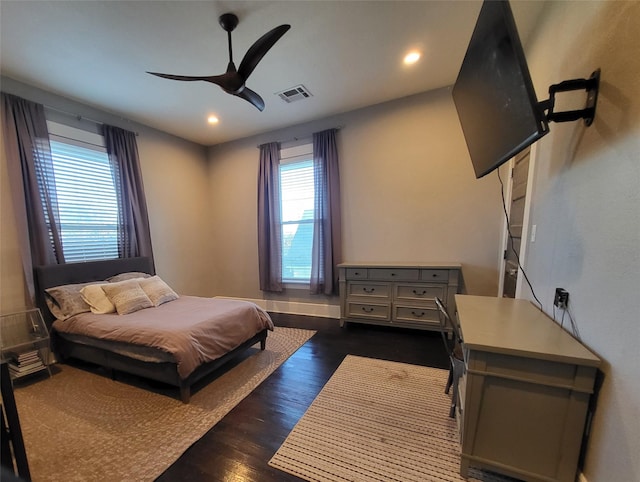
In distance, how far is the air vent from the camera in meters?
2.84

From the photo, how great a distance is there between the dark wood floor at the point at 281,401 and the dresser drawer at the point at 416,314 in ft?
0.74

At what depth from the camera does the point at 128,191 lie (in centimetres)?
325

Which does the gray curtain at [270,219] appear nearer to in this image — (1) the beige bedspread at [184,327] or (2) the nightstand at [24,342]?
(1) the beige bedspread at [184,327]

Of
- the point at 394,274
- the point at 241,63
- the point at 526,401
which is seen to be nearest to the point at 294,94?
the point at 241,63

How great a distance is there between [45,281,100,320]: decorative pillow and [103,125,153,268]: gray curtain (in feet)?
2.59

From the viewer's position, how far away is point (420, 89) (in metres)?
2.96

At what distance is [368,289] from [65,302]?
3.25m

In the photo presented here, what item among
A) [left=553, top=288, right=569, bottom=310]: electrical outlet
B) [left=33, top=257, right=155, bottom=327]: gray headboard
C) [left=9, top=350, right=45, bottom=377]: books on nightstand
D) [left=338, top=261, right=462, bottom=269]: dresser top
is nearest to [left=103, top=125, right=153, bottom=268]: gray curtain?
[left=33, top=257, right=155, bottom=327]: gray headboard

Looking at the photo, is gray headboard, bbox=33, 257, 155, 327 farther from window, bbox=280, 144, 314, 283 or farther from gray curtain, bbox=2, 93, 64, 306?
window, bbox=280, 144, 314, 283

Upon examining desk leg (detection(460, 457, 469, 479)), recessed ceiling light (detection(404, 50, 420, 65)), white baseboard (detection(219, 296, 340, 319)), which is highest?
recessed ceiling light (detection(404, 50, 420, 65))

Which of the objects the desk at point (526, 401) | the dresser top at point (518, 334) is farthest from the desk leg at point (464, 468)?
the dresser top at point (518, 334)

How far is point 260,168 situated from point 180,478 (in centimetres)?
364

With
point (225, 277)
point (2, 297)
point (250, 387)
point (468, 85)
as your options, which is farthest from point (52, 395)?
point (468, 85)

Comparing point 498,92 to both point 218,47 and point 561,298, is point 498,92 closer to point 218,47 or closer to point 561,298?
point 561,298
